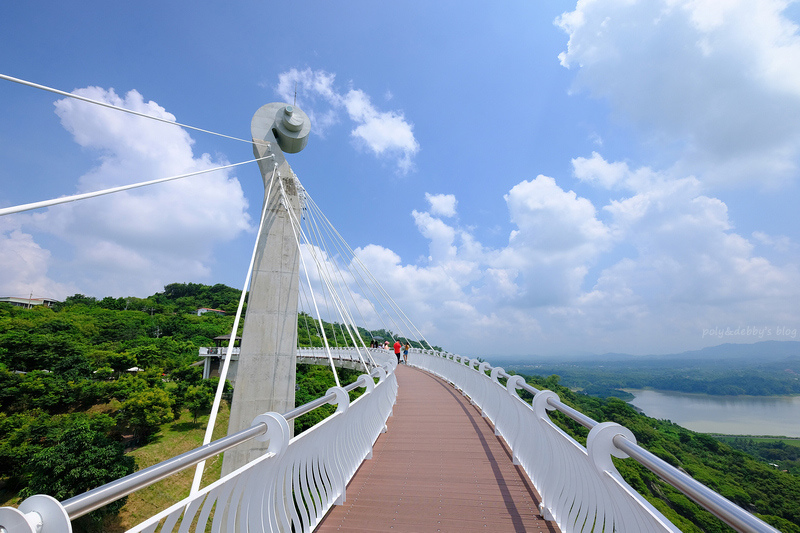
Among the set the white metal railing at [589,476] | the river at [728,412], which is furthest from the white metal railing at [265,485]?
the river at [728,412]

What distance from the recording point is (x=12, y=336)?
39.1m

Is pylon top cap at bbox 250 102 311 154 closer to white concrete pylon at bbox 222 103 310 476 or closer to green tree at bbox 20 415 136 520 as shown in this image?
white concrete pylon at bbox 222 103 310 476

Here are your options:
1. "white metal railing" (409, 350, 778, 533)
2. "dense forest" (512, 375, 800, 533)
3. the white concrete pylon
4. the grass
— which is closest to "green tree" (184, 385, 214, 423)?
the grass

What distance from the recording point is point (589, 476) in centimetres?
289

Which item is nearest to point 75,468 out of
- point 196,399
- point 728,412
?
point 196,399

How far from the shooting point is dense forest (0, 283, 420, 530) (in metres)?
23.0

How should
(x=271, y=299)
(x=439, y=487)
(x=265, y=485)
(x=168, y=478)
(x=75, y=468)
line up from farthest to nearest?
(x=168, y=478) < (x=75, y=468) < (x=271, y=299) < (x=439, y=487) < (x=265, y=485)

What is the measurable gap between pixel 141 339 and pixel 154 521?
207 ft

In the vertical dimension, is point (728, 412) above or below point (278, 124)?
below

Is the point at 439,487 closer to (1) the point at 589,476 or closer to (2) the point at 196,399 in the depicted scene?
(1) the point at 589,476

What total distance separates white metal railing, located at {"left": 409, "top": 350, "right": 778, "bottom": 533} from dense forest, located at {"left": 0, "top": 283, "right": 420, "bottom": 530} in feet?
54.1

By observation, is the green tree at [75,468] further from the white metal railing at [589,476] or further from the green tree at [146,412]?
the white metal railing at [589,476]

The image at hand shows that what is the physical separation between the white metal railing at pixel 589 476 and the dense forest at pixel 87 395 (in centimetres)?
1650

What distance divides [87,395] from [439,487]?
1765 inches
